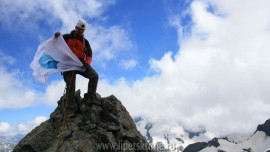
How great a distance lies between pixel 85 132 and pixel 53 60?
17.1ft

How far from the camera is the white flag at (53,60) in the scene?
18.0m

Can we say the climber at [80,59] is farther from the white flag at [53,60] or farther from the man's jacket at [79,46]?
the white flag at [53,60]

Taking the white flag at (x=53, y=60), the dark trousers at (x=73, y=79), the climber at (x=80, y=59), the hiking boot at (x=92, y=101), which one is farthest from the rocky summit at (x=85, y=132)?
the white flag at (x=53, y=60)

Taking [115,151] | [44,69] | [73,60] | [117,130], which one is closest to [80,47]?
[73,60]

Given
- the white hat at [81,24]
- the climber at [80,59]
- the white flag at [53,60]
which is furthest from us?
the climber at [80,59]

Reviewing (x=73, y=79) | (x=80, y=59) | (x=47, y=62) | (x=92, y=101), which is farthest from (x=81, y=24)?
(x=92, y=101)

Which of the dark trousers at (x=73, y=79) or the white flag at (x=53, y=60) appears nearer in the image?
the white flag at (x=53, y=60)

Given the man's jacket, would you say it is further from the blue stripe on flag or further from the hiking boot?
the hiking boot

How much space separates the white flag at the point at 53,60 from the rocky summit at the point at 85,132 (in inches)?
79.7

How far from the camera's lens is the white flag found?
59.1 ft

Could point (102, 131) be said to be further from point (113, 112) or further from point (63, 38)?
point (63, 38)

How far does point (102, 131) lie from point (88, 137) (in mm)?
1067

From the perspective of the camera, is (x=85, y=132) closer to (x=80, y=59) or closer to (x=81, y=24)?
(x=80, y=59)

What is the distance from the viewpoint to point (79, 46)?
60.5 ft
